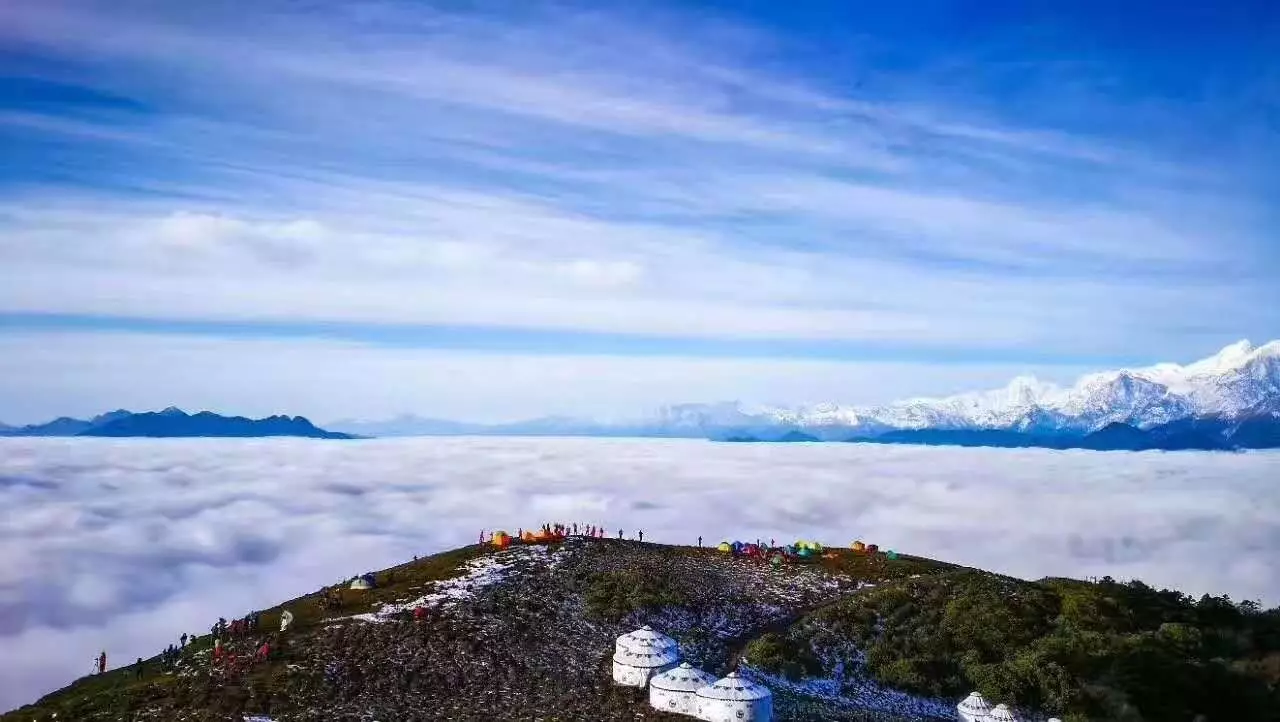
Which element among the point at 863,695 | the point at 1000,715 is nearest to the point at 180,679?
the point at 863,695

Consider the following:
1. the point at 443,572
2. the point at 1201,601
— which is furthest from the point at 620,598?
the point at 1201,601

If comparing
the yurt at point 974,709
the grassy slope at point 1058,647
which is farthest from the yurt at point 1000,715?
the grassy slope at point 1058,647

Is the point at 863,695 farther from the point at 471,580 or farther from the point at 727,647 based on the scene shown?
the point at 471,580

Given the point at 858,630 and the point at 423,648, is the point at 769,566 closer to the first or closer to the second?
the point at 858,630

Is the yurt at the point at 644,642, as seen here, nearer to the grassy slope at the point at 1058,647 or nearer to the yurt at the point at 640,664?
the yurt at the point at 640,664

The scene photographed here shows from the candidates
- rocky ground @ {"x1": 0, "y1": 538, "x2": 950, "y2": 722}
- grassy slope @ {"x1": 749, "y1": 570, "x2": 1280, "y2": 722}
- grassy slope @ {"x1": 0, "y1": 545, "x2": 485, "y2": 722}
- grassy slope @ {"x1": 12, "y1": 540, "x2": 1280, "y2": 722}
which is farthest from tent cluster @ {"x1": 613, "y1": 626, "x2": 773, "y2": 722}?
grassy slope @ {"x1": 0, "y1": 545, "x2": 485, "y2": 722}
